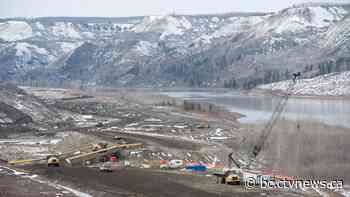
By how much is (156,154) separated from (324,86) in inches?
4408

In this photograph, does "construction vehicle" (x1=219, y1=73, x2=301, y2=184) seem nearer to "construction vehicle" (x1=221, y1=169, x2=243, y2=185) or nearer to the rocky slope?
"construction vehicle" (x1=221, y1=169, x2=243, y2=185)

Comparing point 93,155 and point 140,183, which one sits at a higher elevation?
point 93,155

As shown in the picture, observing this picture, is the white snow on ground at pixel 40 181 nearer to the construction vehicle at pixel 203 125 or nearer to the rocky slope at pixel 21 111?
the rocky slope at pixel 21 111

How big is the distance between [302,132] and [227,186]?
34.9 meters

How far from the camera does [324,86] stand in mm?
169500

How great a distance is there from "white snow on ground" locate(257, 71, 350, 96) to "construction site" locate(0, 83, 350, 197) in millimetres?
56715

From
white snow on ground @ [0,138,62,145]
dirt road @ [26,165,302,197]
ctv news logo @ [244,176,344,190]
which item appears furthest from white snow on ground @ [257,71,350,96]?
dirt road @ [26,165,302,197]

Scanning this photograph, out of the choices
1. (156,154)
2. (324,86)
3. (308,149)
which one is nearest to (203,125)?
(308,149)

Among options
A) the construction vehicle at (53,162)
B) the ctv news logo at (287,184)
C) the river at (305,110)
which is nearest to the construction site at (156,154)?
the construction vehicle at (53,162)

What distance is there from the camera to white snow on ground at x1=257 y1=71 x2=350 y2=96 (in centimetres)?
15875

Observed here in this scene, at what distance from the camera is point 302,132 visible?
7950 cm

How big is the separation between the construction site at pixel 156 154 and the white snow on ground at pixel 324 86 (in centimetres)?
5672

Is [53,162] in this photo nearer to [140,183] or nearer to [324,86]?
[140,183]

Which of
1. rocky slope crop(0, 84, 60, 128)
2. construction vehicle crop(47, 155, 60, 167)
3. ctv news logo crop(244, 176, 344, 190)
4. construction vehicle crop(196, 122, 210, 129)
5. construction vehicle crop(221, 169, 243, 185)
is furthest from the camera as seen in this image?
construction vehicle crop(196, 122, 210, 129)
